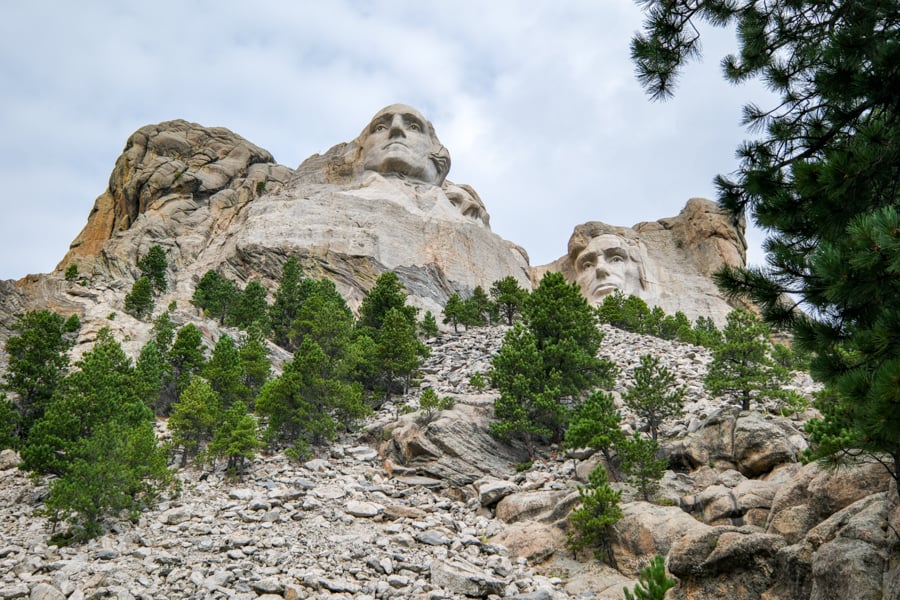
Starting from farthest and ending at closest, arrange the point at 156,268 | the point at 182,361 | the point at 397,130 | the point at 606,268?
the point at 397,130 < the point at 606,268 < the point at 156,268 < the point at 182,361

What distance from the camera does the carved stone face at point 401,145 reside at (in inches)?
2813

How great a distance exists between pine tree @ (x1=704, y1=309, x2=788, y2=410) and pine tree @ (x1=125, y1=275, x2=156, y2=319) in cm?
3366

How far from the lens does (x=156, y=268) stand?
52.1 meters

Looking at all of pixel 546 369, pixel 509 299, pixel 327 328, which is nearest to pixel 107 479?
pixel 327 328

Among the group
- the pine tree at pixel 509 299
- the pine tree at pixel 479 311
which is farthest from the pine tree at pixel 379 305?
the pine tree at pixel 509 299

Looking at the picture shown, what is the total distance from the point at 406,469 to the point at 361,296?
30.3 metres

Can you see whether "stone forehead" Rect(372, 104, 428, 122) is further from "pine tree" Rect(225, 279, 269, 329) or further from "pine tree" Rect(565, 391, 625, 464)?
"pine tree" Rect(565, 391, 625, 464)

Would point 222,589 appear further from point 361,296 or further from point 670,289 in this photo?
point 670,289

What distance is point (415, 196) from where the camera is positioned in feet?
223

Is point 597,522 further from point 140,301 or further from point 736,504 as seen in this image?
point 140,301

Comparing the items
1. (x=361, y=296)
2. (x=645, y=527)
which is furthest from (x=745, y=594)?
(x=361, y=296)

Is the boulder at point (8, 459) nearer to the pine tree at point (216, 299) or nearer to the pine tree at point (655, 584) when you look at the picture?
the pine tree at point (216, 299)

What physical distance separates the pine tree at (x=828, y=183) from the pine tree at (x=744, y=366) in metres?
15.4

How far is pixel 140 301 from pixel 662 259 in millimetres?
57095
